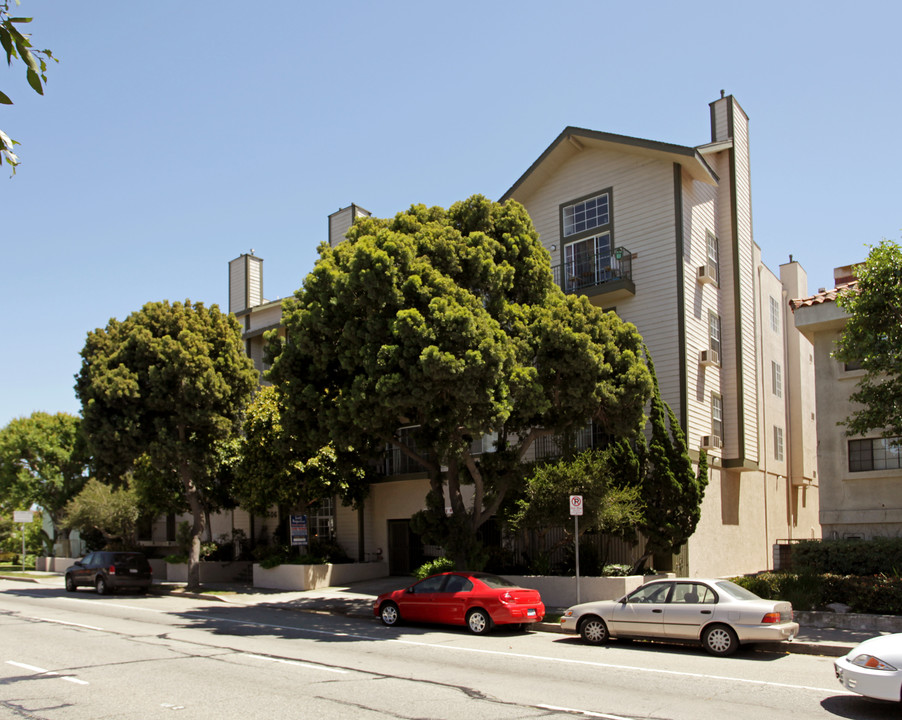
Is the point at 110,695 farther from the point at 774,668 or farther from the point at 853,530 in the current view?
the point at 853,530

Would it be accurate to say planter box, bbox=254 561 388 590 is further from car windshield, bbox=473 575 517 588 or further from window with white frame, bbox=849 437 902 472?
window with white frame, bbox=849 437 902 472

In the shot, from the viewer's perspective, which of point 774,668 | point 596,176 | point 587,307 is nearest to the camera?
point 774,668

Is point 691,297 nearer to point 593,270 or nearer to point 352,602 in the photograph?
point 593,270

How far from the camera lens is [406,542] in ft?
91.2

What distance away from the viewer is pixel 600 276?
23.8m

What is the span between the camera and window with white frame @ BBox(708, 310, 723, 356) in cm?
2378

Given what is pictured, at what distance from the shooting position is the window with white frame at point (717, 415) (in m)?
23.4

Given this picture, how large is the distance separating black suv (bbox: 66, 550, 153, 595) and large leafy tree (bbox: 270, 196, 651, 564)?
10.8m

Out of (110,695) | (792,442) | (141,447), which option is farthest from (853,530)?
(141,447)

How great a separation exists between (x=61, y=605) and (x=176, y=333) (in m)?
8.80

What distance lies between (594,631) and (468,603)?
272 centimetres

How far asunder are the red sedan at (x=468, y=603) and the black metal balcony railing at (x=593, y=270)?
33.3 ft

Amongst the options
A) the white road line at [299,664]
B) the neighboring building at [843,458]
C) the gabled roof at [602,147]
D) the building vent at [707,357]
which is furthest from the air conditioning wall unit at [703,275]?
the white road line at [299,664]

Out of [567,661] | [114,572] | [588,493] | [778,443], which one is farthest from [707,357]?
[114,572]
